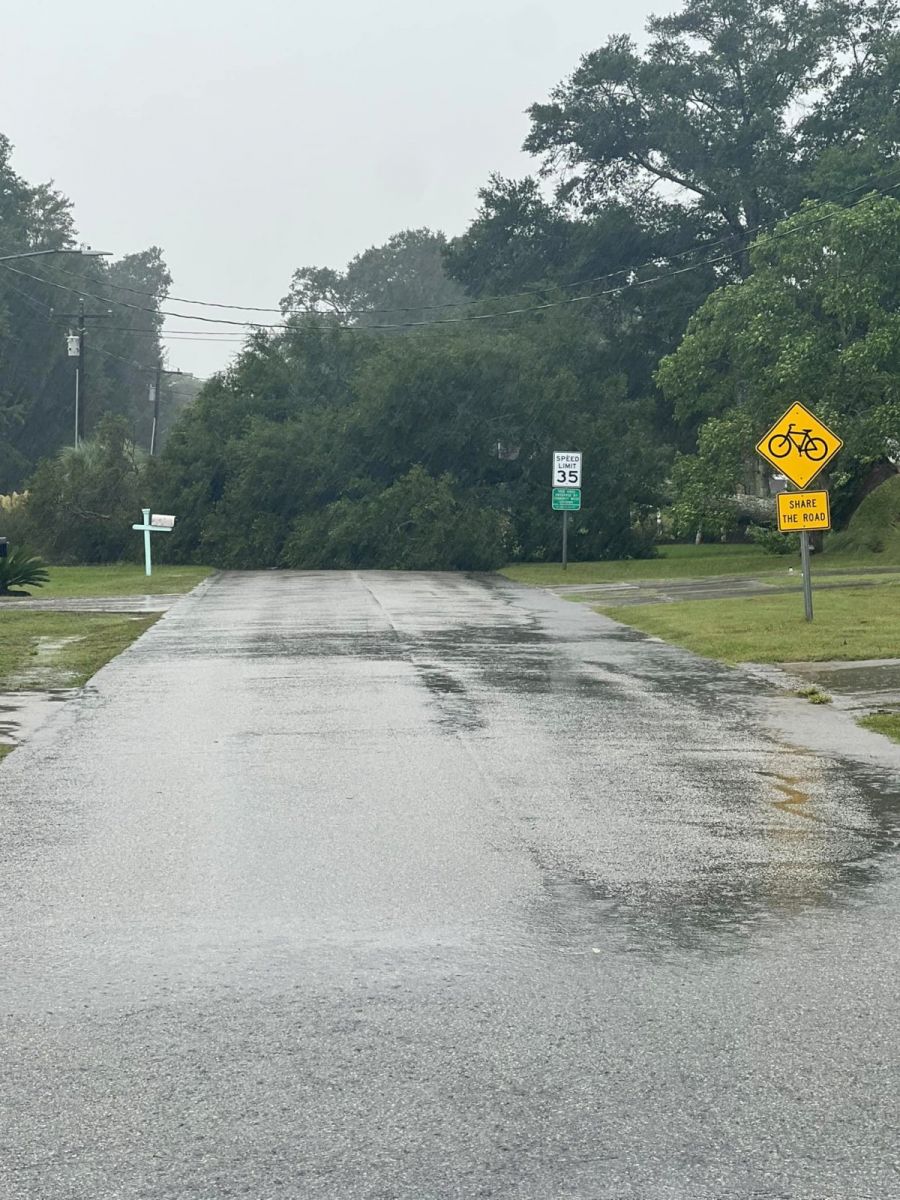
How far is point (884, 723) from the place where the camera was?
12.7 meters

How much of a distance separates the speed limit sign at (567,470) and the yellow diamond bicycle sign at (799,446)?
61.8 feet

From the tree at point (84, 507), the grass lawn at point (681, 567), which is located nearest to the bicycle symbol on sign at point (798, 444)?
the grass lawn at point (681, 567)

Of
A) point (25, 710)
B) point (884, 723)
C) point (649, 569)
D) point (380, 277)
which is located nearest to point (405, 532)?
point (649, 569)

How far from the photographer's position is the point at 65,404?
310ft

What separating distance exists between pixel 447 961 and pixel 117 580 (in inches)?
1265

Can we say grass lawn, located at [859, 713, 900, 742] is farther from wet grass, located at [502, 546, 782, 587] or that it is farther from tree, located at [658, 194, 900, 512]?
tree, located at [658, 194, 900, 512]

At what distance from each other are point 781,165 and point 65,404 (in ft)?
162

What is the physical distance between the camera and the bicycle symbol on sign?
21.4 m

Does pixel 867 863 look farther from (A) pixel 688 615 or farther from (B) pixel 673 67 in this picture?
(B) pixel 673 67

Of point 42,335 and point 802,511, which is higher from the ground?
point 42,335

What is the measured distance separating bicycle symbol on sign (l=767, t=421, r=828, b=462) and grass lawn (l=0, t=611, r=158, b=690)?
8586mm

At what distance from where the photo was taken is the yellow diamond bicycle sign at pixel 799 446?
70.0 ft

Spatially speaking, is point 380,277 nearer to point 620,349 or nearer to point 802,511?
point 620,349

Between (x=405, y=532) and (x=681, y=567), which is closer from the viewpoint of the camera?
(x=681, y=567)
